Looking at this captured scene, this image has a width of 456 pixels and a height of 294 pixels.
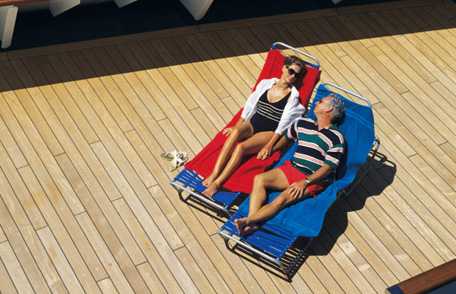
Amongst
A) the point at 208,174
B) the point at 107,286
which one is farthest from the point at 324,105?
the point at 107,286

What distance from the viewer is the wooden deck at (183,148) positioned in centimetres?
671

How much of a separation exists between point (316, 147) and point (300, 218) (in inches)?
31.9

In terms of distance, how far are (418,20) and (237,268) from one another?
16.0ft

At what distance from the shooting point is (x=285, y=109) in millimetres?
7461

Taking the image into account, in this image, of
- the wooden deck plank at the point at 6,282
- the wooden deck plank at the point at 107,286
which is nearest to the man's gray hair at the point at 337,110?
the wooden deck plank at the point at 107,286

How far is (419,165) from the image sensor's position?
310 inches

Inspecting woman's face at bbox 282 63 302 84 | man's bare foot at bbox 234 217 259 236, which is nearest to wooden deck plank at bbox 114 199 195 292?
man's bare foot at bbox 234 217 259 236

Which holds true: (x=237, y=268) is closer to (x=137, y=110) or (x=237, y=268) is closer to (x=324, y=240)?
(x=324, y=240)

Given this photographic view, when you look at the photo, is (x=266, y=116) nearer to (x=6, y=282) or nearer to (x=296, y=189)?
(x=296, y=189)

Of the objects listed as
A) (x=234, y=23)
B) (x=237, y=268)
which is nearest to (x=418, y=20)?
(x=234, y=23)

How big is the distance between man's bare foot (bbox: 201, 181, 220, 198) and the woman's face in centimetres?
140

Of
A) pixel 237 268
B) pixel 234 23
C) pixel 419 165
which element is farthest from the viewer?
pixel 234 23

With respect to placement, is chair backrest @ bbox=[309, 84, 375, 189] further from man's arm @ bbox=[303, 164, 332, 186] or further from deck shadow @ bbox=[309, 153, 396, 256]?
deck shadow @ bbox=[309, 153, 396, 256]

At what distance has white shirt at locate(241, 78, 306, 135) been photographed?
7426 mm
